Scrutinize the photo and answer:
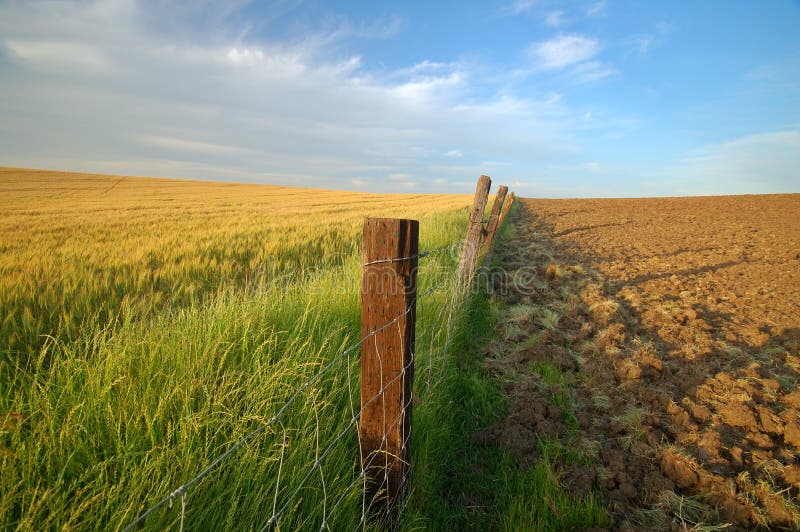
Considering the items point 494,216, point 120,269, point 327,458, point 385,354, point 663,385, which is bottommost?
point 663,385

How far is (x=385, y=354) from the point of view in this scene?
70.9 inches

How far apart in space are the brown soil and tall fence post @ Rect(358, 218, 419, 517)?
117cm

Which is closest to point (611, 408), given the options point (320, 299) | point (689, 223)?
point (320, 299)

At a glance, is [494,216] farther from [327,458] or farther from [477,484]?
[327,458]

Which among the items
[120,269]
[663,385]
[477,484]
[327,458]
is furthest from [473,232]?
[120,269]

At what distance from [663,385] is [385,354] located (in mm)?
3011

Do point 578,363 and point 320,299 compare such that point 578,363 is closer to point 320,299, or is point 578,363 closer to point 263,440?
point 320,299

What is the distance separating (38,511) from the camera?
1178mm

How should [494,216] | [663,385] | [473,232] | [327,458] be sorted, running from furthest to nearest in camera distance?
1. [494,216]
2. [473,232]
3. [663,385]
4. [327,458]

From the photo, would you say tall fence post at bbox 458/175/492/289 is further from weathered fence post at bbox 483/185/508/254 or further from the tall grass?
weathered fence post at bbox 483/185/508/254

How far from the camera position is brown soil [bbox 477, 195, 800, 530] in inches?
90.6

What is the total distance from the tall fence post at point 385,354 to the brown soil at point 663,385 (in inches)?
46.2

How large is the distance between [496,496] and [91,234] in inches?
379

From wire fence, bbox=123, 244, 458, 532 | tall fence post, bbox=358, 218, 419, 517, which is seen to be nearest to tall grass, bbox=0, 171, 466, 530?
wire fence, bbox=123, 244, 458, 532
